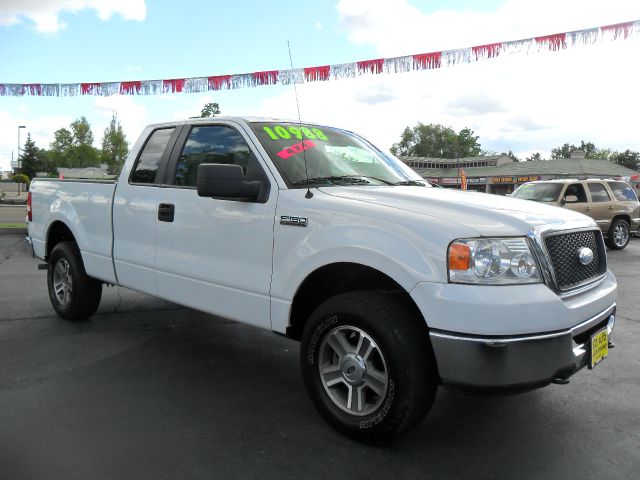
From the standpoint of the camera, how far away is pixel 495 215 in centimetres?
270

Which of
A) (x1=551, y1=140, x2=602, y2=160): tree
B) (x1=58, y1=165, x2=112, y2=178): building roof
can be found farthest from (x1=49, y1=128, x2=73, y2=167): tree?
(x1=551, y1=140, x2=602, y2=160): tree

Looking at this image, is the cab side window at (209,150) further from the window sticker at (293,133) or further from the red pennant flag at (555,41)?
the red pennant flag at (555,41)

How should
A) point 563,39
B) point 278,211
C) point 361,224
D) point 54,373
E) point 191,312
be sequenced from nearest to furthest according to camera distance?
point 361,224 < point 278,211 < point 54,373 < point 191,312 < point 563,39

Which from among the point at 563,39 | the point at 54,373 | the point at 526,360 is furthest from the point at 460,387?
the point at 563,39

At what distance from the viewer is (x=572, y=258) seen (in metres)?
2.86

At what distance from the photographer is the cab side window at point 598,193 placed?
13.4 meters

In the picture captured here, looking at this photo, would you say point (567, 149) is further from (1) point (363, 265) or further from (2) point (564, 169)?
(1) point (363, 265)

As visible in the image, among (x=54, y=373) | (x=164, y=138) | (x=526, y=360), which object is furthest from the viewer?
(x=164, y=138)

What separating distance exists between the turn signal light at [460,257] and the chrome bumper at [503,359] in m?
0.31

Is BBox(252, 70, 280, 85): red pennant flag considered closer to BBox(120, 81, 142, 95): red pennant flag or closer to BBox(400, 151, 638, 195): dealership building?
BBox(120, 81, 142, 95): red pennant flag

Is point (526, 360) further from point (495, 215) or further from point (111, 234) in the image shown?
point (111, 234)

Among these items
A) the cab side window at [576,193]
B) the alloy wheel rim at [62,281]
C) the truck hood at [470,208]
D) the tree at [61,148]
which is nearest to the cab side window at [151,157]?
Result: the alloy wheel rim at [62,281]

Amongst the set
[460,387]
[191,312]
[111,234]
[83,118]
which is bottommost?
[191,312]

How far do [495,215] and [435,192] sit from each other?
0.64 metres
